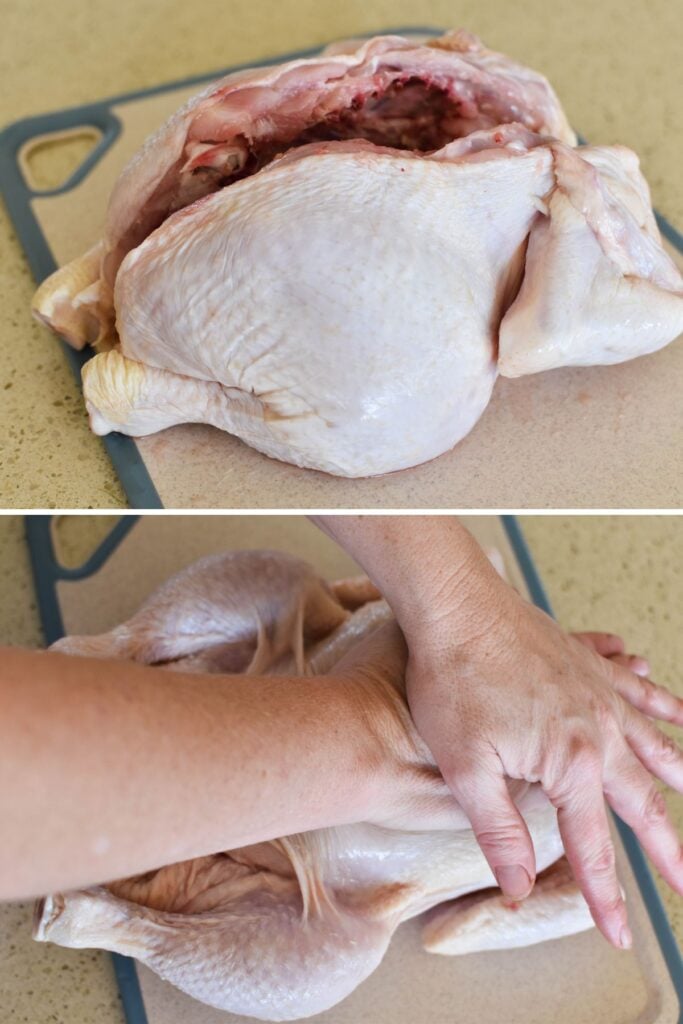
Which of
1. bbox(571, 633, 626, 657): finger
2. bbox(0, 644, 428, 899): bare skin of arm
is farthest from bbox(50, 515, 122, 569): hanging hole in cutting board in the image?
bbox(571, 633, 626, 657): finger

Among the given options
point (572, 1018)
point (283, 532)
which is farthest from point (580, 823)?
point (283, 532)

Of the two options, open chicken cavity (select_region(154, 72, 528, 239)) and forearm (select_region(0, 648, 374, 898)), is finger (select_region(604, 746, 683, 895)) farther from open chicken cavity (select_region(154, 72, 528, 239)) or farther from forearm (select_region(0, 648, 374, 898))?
open chicken cavity (select_region(154, 72, 528, 239))

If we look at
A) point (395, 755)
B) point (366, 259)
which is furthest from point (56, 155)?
point (395, 755)

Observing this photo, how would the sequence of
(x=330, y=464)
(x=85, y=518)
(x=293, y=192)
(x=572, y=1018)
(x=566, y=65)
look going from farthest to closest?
(x=566, y=65) → (x=85, y=518) → (x=572, y=1018) → (x=330, y=464) → (x=293, y=192)

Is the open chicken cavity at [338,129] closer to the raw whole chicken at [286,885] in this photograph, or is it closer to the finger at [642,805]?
the raw whole chicken at [286,885]

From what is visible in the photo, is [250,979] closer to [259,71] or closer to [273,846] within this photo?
[273,846]

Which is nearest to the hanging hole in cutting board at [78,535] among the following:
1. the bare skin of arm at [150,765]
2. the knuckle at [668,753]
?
the bare skin of arm at [150,765]
